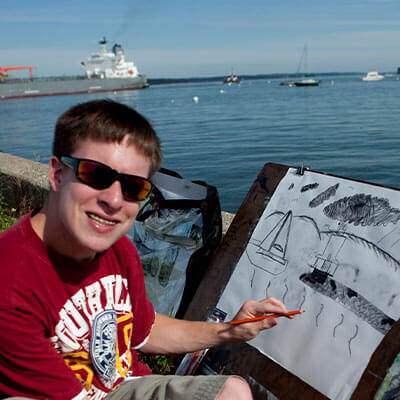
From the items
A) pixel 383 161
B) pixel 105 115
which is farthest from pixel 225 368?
pixel 383 161

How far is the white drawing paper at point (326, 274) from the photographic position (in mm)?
1763

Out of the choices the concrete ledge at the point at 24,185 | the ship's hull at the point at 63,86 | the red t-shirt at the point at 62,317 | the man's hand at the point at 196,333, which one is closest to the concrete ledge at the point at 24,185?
the concrete ledge at the point at 24,185

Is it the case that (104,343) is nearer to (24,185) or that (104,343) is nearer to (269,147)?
(24,185)

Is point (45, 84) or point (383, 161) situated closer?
point (383, 161)

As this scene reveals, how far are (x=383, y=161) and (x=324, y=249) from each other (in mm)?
7066

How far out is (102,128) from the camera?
1.35 m

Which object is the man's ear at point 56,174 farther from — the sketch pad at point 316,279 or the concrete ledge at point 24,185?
the concrete ledge at point 24,185

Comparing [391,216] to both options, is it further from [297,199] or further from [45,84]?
[45,84]

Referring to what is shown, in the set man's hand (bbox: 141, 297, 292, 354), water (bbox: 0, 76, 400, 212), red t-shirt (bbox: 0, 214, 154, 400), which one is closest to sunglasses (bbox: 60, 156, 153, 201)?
red t-shirt (bbox: 0, 214, 154, 400)

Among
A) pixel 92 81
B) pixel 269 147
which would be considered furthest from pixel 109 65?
pixel 269 147

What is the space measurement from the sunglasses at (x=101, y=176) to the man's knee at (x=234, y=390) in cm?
70

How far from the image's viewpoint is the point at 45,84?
202 ft

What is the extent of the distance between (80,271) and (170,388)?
0.52 metres

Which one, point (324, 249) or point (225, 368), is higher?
point (324, 249)
